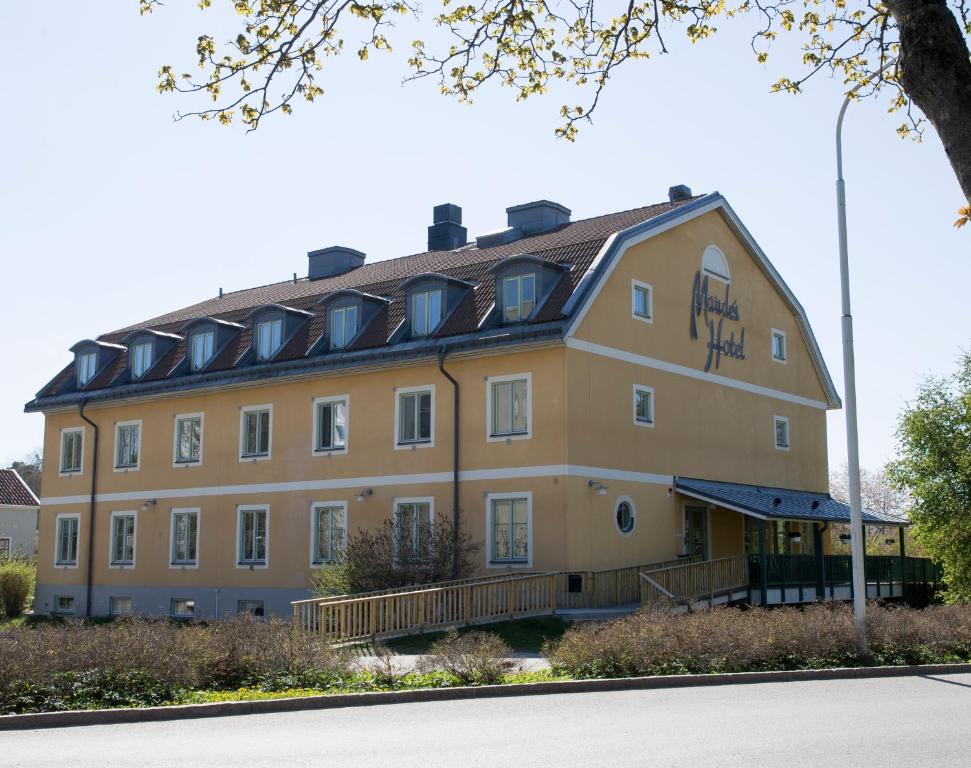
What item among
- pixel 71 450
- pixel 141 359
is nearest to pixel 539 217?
pixel 141 359

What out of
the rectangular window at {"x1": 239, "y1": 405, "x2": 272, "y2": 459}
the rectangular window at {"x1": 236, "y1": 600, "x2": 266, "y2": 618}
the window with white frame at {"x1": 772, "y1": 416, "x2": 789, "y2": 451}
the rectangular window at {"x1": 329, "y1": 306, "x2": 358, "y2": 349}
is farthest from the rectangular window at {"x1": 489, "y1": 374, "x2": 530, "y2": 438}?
the window with white frame at {"x1": 772, "y1": 416, "x2": 789, "y2": 451}

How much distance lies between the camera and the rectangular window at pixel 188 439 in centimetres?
3412

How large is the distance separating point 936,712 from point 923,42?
788cm

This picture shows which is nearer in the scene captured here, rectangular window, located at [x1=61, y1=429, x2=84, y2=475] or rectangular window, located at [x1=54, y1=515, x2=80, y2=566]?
rectangular window, located at [x1=54, y1=515, x2=80, y2=566]

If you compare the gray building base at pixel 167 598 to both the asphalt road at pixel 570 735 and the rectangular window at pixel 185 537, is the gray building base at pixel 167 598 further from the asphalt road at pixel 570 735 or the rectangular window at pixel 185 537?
the asphalt road at pixel 570 735

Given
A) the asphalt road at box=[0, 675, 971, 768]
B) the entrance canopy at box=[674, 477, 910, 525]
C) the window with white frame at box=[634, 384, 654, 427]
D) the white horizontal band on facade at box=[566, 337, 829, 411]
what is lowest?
the asphalt road at box=[0, 675, 971, 768]

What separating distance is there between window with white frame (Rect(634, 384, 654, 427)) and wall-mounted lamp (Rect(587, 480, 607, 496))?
2.49 metres

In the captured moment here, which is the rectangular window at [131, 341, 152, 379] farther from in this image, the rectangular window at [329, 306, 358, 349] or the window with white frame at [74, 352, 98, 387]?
the rectangular window at [329, 306, 358, 349]

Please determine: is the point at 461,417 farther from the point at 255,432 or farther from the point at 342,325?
the point at 255,432

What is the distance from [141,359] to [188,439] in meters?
3.69

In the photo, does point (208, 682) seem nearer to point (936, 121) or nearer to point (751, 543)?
point (936, 121)

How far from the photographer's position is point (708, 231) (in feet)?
108

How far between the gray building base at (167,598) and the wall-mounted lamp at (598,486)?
826cm

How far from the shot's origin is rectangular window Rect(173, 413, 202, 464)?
3412 centimetres
